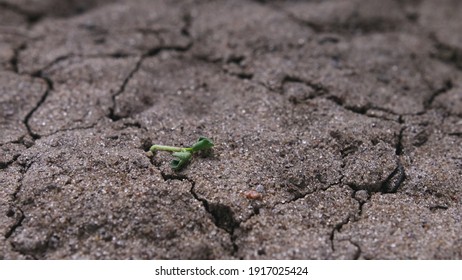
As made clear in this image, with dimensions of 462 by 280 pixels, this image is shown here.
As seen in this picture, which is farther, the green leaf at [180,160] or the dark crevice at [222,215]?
the green leaf at [180,160]

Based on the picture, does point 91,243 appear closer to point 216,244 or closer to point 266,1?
point 216,244

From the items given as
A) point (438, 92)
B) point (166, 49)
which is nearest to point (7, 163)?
point (166, 49)

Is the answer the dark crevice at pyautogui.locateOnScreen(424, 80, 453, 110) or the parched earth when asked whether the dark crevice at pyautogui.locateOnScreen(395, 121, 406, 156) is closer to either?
the parched earth

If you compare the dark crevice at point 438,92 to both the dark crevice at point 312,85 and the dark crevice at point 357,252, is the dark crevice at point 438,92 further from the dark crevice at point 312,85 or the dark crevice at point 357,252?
the dark crevice at point 357,252

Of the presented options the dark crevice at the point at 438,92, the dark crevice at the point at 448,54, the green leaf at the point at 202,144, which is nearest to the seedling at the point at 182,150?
the green leaf at the point at 202,144

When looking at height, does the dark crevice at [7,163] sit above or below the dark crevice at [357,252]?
above
